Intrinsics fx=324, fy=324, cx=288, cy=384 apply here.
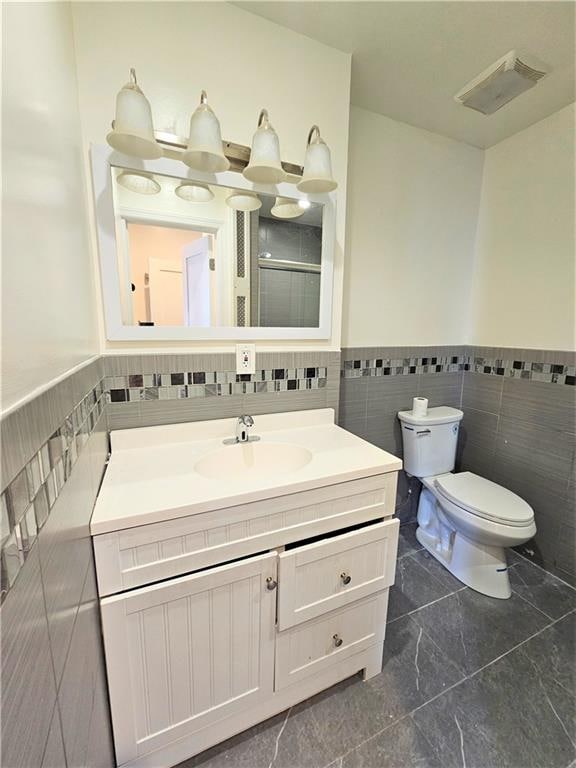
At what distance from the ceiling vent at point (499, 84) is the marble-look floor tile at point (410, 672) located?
234 centimetres

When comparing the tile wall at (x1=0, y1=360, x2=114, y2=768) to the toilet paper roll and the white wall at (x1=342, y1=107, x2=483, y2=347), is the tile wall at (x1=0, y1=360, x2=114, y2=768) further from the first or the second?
the toilet paper roll

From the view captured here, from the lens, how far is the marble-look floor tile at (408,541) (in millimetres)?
1935

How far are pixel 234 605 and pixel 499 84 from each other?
220 centimetres

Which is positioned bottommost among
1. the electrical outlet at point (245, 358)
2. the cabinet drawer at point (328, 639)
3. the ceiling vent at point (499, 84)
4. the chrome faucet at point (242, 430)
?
the cabinet drawer at point (328, 639)

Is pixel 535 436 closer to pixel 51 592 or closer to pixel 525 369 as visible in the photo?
pixel 525 369

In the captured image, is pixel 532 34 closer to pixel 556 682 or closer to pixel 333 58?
pixel 333 58

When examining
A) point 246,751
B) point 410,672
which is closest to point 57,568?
point 246,751

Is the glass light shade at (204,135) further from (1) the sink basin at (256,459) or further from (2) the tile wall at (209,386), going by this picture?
(1) the sink basin at (256,459)

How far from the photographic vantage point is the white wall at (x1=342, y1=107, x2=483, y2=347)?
66.1 inches

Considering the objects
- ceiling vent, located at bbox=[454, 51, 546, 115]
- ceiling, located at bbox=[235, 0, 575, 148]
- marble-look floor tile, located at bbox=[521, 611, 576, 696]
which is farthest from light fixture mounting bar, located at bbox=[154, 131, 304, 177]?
marble-look floor tile, located at bbox=[521, 611, 576, 696]

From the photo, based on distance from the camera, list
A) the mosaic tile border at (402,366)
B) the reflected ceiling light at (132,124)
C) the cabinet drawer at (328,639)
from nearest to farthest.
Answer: the reflected ceiling light at (132,124) → the cabinet drawer at (328,639) → the mosaic tile border at (402,366)

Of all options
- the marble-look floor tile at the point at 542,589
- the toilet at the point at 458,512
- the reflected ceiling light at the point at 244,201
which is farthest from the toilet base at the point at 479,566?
the reflected ceiling light at the point at 244,201

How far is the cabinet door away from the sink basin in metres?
0.35

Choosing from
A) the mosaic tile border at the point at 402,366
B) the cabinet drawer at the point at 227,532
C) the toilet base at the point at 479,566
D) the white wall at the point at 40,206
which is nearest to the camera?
the white wall at the point at 40,206
